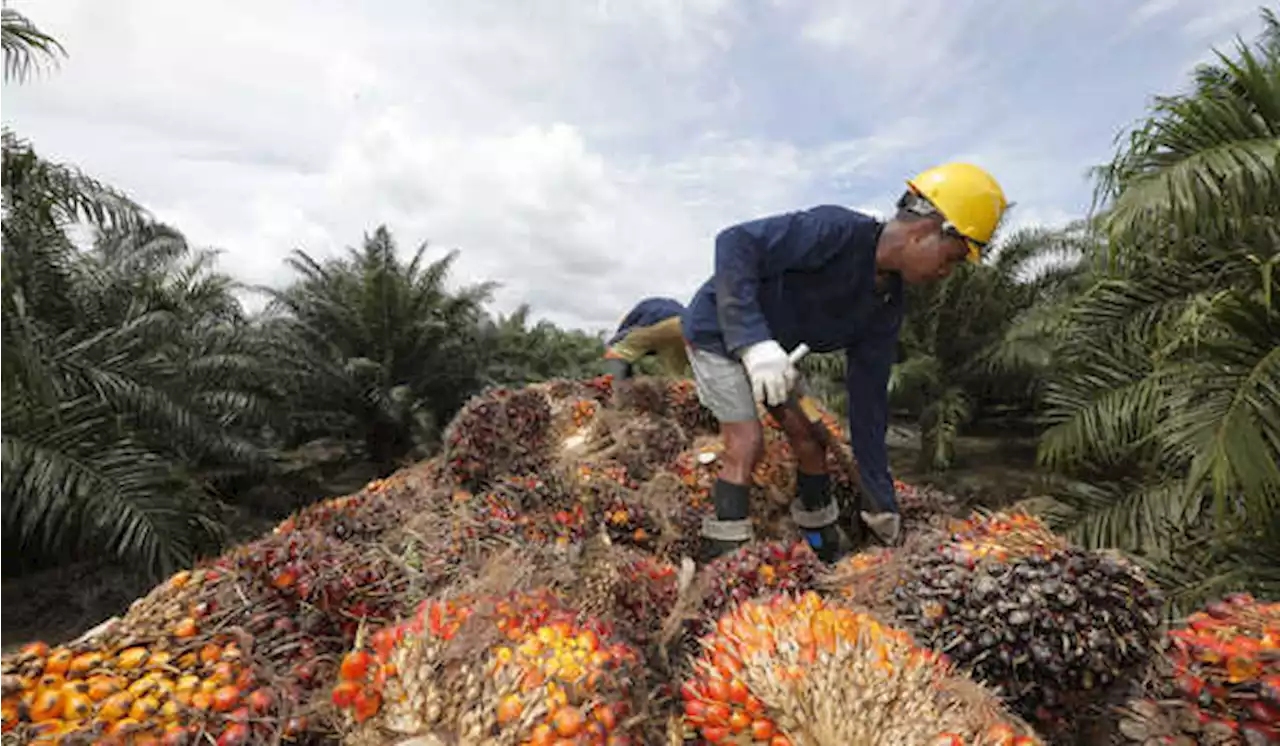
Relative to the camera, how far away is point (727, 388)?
3016mm

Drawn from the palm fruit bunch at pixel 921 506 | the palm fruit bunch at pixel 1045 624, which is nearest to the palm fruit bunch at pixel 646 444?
the palm fruit bunch at pixel 921 506

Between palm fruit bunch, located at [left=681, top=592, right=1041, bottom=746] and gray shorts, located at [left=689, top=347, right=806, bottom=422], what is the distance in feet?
4.62

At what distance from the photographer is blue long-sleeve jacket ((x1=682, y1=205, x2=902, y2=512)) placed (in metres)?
2.86

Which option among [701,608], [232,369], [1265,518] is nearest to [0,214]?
[232,369]

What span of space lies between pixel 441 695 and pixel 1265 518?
3841mm

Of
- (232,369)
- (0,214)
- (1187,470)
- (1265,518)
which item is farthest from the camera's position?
(232,369)

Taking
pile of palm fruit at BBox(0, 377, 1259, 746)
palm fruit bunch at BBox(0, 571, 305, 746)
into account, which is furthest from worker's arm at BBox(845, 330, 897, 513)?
palm fruit bunch at BBox(0, 571, 305, 746)

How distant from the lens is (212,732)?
4.51 ft

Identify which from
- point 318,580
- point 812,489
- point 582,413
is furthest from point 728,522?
point 582,413

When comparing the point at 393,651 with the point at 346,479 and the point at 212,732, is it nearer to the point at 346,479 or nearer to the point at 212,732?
the point at 212,732

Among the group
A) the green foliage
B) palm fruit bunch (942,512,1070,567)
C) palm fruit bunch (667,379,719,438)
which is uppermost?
the green foliage

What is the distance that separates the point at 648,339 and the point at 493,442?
1.86 m

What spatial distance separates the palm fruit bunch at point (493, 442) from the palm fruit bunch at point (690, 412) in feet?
2.81

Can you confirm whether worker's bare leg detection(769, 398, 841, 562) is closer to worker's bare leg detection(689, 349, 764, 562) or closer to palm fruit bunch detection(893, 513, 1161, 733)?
worker's bare leg detection(689, 349, 764, 562)
